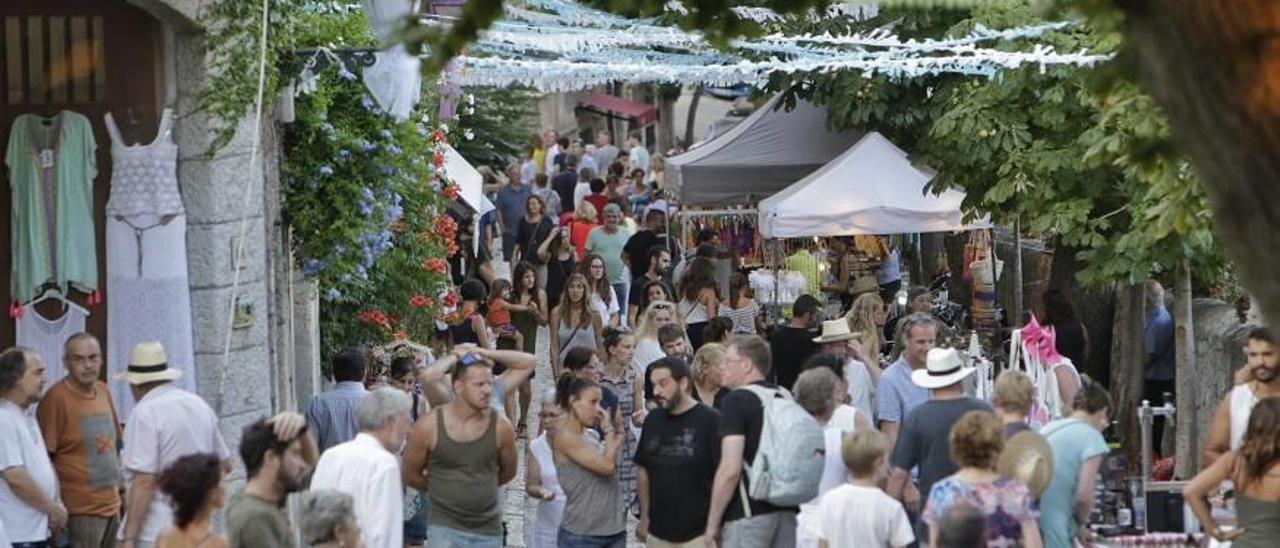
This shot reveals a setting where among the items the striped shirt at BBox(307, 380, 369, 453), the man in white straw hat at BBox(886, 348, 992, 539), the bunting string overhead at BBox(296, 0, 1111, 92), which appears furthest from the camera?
the bunting string overhead at BBox(296, 0, 1111, 92)

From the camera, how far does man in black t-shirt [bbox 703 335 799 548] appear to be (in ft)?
29.4

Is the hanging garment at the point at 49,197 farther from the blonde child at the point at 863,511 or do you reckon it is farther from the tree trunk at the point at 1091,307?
the tree trunk at the point at 1091,307

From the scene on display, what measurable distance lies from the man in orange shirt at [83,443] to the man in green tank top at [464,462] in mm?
1275

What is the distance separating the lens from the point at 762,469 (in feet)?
29.1

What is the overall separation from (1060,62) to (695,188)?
23.2 feet

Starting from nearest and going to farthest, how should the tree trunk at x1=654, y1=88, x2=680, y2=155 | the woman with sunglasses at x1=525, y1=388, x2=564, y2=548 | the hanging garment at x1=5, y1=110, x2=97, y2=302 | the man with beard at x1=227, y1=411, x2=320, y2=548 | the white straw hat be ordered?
the man with beard at x1=227, y1=411, x2=320, y2=548 < the white straw hat < the woman with sunglasses at x1=525, y1=388, x2=564, y2=548 < the hanging garment at x1=5, y1=110, x2=97, y2=302 < the tree trunk at x1=654, y1=88, x2=680, y2=155

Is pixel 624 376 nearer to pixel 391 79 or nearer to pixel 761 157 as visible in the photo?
pixel 391 79

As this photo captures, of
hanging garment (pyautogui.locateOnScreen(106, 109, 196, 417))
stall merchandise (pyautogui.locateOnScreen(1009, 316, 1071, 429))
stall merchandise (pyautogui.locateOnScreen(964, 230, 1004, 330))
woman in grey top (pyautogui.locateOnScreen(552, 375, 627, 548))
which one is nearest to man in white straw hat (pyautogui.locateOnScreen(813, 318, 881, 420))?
stall merchandise (pyautogui.locateOnScreen(1009, 316, 1071, 429))

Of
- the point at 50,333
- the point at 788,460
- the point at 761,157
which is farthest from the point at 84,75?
the point at 761,157

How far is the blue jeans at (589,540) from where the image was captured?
31.0 feet

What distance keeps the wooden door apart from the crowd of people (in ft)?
3.04

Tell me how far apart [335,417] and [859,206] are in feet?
26.2

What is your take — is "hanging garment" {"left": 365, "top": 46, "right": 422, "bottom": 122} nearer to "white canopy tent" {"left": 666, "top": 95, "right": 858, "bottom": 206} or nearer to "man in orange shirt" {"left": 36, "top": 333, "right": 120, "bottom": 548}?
"man in orange shirt" {"left": 36, "top": 333, "right": 120, "bottom": 548}

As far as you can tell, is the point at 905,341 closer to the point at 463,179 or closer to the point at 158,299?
the point at 158,299
